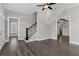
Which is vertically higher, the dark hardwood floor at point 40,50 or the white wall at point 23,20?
the white wall at point 23,20

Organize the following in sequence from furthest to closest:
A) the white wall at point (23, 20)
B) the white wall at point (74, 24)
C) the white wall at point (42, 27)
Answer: the white wall at point (23, 20)
the white wall at point (42, 27)
the white wall at point (74, 24)

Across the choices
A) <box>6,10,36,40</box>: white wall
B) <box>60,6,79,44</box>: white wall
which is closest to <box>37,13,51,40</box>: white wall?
<box>6,10,36,40</box>: white wall

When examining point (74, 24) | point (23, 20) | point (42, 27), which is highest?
point (23, 20)

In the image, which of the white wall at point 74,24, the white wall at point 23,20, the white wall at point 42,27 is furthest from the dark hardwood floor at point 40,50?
the white wall at point 23,20

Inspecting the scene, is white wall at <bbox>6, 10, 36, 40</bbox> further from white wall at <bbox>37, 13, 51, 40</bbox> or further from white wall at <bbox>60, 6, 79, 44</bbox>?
white wall at <bbox>60, 6, 79, 44</bbox>

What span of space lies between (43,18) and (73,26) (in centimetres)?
194

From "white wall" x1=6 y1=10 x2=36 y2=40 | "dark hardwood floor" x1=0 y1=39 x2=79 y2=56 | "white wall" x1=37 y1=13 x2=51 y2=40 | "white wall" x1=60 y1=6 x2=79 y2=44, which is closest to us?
"dark hardwood floor" x1=0 y1=39 x2=79 y2=56

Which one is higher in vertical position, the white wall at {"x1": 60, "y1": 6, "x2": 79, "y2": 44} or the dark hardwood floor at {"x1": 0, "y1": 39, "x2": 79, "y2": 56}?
the white wall at {"x1": 60, "y1": 6, "x2": 79, "y2": 44}

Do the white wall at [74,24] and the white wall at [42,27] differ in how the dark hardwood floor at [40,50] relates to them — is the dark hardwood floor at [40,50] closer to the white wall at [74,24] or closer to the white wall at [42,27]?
the white wall at [74,24]

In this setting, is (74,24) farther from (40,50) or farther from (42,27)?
(40,50)

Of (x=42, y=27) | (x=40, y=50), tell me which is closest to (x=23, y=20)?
(x=42, y=27)

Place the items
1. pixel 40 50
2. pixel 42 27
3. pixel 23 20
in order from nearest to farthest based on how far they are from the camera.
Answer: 1. pixel 40 50
2. pixel 42 27
3. pixel 23 20

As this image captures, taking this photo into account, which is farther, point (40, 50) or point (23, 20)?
point (23, 20)

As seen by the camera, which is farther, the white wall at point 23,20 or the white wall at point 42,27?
the white wall at point 23,20
